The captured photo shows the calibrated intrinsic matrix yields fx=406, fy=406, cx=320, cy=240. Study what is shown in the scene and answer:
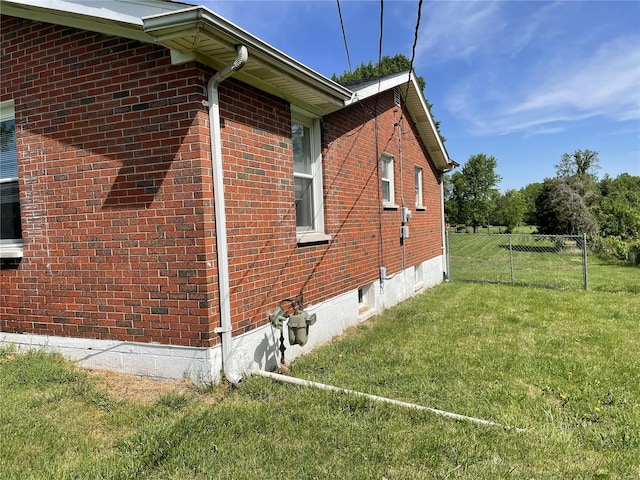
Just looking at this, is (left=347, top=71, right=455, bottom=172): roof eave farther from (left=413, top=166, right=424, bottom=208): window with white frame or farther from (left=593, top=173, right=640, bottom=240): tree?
(left=593, top=173, right=640, bottom=240): tree

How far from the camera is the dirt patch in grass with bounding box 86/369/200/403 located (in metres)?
3.57

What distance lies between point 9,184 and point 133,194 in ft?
6.08

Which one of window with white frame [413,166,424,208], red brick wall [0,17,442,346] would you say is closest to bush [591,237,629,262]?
window with white frame [413,166,424,208]

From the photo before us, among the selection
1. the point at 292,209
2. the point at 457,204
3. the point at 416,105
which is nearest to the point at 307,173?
the point at 292,209

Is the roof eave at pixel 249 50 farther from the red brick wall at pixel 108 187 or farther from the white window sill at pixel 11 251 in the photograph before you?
the white window sill at pixel 11 251

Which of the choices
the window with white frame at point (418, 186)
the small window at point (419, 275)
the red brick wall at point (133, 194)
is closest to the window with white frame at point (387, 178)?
the window with white frame at point (418, 186)

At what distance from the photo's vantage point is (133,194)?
12.6ft

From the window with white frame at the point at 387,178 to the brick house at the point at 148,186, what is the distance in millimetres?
3298

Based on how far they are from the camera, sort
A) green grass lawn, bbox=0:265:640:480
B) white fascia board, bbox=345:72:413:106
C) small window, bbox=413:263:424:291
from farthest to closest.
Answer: small window, bbox=413:263:424:291, white fascia board, bbox=345:72:413:106, green grass lawn, bbox=0:265:640:480

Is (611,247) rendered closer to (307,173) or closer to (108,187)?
(307,173)

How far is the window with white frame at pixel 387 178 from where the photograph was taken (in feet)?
27.2

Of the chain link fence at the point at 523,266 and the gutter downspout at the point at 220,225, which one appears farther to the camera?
the chain link fence at the point at 523,266

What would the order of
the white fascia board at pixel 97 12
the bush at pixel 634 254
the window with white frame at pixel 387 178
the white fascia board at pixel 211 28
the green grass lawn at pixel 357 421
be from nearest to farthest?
the green grass lawn at pixel 357 421 < the white fascia board at pixel 211 28 < the white fascia board at pixel 97 12 < the window with white frame at pixel 387 178 < the bush at pixel 634 254

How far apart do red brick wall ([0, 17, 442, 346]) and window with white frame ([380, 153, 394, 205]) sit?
3755mm
